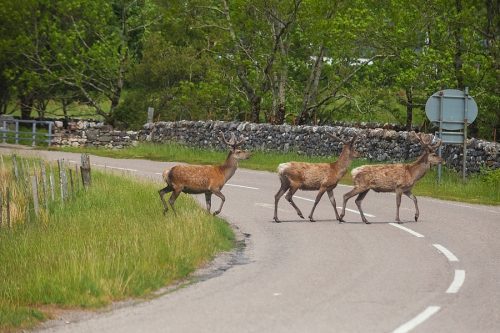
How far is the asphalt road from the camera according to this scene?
1097 centimetres

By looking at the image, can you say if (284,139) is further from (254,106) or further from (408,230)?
(408,230)

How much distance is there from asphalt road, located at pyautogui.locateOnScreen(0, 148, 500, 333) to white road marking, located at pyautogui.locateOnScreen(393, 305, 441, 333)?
1 cm

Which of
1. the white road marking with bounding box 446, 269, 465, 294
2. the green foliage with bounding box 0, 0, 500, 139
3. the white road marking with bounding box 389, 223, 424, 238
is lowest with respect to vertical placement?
the white road marking with bounding box 446, 269, 465, 294

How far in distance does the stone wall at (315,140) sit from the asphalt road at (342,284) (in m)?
9.40

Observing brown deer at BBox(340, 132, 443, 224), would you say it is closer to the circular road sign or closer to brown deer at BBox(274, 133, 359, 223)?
brown deer at BBox(274, 133, 359, 223)

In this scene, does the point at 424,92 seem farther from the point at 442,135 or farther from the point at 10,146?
the point at 10,146

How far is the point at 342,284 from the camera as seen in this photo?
13398 millimetres

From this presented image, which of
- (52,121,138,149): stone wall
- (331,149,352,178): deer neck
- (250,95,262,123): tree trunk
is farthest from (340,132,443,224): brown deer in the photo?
(52,121,138,149): stone wall

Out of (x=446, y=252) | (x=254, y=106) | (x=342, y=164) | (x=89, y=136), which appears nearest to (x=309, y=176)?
(x=342, y=164)

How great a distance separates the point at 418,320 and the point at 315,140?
26.7 m

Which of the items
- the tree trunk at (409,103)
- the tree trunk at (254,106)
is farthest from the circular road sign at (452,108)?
the tree trunk at (254,106)

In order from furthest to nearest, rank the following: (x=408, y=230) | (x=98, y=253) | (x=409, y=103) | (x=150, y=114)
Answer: (x=150, y=114)
(x=409, y=103)
(x=408, y=230)
(x=98, y=253)

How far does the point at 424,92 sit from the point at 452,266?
80.2 ft

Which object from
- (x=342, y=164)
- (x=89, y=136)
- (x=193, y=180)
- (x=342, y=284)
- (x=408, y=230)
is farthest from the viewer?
(x=89, y=136)
